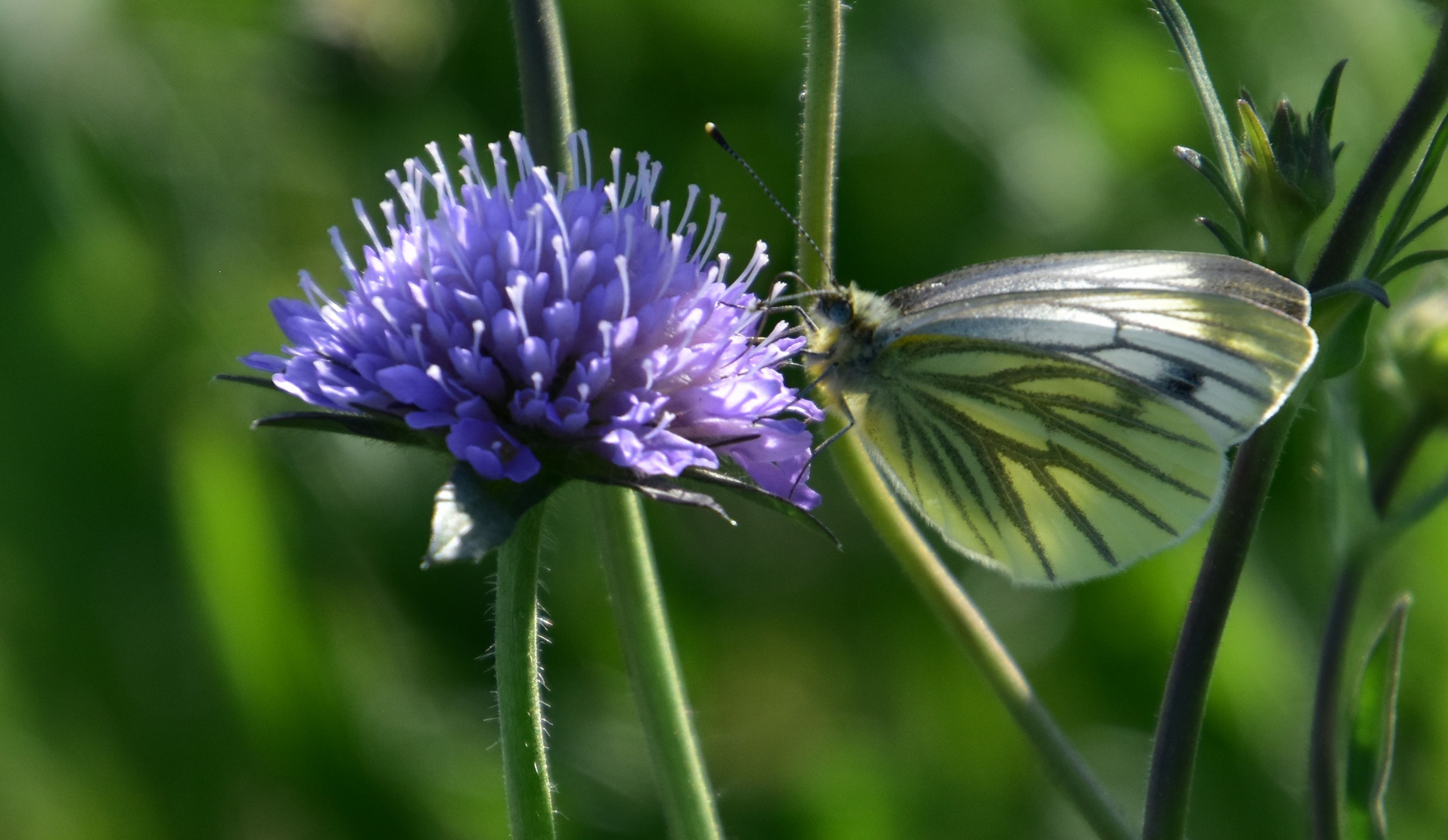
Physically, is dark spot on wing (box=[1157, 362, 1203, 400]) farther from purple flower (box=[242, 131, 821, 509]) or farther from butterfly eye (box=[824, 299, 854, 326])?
purple flower (box=[242, 131, 821, 509])

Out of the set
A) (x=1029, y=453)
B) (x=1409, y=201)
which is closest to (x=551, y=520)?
(x=1029, y=453)

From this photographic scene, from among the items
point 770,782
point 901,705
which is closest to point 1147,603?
point 901,705

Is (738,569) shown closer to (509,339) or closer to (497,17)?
(497,17)

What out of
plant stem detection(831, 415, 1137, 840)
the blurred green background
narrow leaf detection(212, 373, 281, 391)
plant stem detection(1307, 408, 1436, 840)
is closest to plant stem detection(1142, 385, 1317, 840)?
plant stem detection(831, 415, 1137, 840)

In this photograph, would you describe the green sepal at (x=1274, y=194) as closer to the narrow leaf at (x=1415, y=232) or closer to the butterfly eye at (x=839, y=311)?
the narrow leaf at (x=1415, y=232)

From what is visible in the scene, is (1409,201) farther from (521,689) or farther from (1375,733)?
(521,689)
